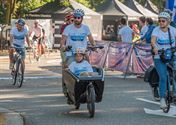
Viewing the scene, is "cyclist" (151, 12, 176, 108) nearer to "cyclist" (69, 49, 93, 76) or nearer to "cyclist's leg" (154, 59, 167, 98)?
"cyclist's leg" (154, 59, 167, 98)

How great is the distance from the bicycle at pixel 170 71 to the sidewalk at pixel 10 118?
2.65m

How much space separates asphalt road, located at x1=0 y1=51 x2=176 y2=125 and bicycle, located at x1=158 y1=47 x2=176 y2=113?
0.41 metres

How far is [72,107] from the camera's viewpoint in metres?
11.1

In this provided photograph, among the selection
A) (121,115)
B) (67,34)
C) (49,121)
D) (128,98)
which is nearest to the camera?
(49,121)

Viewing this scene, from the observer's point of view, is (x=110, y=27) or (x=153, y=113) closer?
(x=153, y=113)

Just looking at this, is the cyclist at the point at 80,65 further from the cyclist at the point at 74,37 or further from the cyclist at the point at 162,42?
the cyclist at the point at 162,42

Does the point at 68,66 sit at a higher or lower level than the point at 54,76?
higher

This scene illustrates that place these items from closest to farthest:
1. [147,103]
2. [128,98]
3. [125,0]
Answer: [147,103], [128,98], [125,0]

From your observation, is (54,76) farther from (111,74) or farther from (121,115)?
(121,115)

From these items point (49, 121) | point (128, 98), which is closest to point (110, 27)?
point (128, 98)

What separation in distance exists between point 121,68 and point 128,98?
18.8ft

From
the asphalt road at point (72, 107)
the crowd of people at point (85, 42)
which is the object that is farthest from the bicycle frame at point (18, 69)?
the crowd of people at point (85, 42)

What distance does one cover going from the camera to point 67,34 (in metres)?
10.9

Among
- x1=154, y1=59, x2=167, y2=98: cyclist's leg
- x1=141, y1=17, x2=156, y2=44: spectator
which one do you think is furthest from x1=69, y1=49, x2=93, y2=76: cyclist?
x1=141, y1=17, x2=156, y2=44: spectator
